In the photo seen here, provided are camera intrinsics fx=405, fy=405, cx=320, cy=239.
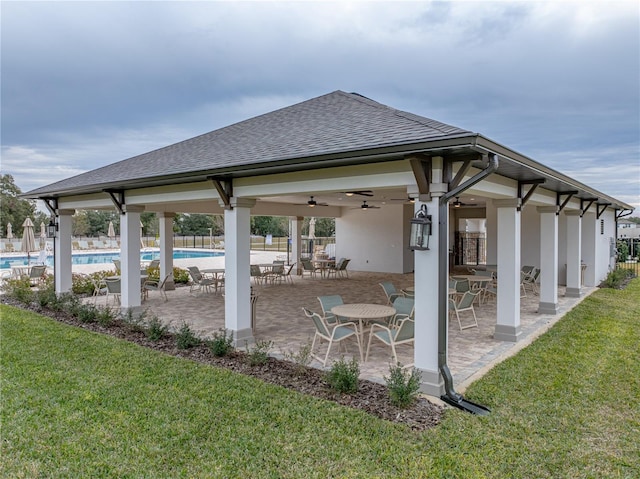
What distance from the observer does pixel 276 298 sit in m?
11.4

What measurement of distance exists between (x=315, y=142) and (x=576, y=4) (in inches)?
281

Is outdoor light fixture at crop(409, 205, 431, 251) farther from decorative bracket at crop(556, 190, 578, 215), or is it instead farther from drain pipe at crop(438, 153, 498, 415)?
decorative bracket at crop(556, 190, 578, 215)

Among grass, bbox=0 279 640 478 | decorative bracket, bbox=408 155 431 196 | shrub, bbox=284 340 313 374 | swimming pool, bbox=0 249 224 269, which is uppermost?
decorative bracket, bbox=408 155 431 196

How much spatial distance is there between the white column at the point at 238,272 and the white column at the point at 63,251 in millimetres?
6675

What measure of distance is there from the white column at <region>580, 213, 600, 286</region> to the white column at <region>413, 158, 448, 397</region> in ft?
36.9

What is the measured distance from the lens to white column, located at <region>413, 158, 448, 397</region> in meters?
4.53

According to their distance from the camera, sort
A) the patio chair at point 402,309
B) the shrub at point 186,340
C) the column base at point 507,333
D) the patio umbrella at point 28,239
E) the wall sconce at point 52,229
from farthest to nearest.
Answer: the patio umbrella at point 28,239
the wall sconce at point 52,229
the column base at point 507,333
the patio chair at point 402,309
the shrub at point 186,340

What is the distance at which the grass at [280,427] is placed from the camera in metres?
3.21

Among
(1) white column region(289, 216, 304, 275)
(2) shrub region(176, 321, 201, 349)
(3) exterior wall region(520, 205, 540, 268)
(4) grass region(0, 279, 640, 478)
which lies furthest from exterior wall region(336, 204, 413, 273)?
(2) shrub region(176, 321, 201, 349)

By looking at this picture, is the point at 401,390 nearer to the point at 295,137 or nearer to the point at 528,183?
the point at 295,137

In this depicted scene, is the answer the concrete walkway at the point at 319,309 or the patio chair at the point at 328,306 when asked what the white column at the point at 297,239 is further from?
the patio chair at the point at 328,306

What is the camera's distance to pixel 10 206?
38.6 m

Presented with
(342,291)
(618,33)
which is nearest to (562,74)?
(618,33)

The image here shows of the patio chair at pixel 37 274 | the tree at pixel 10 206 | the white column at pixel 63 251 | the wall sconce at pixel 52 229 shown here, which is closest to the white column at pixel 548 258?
the white column at pixel 63 251
